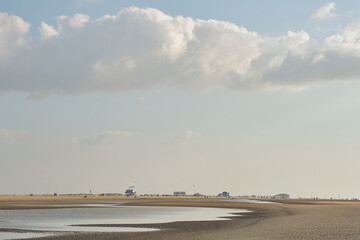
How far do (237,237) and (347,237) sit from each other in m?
9.56

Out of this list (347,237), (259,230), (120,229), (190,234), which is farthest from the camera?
(120,229)

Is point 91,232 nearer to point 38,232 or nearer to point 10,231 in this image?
point 38,232

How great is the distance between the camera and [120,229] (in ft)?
164

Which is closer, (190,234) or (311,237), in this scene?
(311,237)

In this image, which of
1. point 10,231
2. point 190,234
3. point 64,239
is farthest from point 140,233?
point 10,231

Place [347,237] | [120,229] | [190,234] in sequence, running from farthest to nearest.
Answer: [120,229]
[190,234]
[347,237]

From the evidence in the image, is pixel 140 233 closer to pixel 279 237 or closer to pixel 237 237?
pixel 237 237

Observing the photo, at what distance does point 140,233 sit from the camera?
45.0 metres

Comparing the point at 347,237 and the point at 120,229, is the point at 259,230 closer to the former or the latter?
the point at 347,237

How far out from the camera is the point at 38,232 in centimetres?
4712

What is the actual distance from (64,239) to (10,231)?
11.4 m

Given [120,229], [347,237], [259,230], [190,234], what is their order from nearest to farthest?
[347,237] < [190,234] < [259,230] < [120,229]

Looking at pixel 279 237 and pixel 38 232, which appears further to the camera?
pixel 38 232

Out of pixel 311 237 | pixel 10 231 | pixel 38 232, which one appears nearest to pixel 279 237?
pixel 311 237
